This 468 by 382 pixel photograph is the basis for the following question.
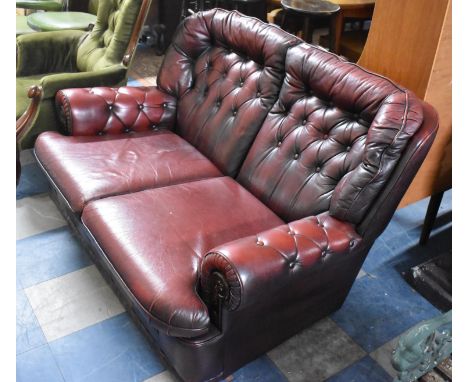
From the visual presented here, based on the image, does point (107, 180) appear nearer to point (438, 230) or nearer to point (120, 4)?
point (120, 4)

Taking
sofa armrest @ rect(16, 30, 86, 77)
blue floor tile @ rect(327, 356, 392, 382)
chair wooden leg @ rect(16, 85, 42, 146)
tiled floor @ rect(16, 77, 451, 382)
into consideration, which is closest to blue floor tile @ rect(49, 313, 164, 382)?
tiled floor @ rect(16, 77, 451, 382)

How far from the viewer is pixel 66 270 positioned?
2.01 meters

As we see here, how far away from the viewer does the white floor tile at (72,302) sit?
70.2 inches

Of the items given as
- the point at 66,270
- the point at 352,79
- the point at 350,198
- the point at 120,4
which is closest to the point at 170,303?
the point at 350,198

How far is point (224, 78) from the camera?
2143mm

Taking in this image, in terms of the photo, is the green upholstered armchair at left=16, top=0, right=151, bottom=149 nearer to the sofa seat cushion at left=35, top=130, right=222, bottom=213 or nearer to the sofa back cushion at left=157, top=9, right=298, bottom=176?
the sofa seat cushion at left=35, top=130, right=222, bottom=213

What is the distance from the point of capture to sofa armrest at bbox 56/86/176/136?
2.13 metres

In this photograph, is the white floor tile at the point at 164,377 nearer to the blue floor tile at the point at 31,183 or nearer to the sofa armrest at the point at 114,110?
the sofa armrest at the point at 114,110

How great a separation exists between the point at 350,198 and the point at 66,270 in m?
1.24

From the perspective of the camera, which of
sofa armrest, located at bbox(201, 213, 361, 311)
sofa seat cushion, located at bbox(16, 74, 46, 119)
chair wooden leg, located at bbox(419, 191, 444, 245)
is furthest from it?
sofa seat cushion, located at bbox(16, 74, 46, 119)

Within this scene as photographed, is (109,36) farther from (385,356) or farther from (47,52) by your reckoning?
(385,356)

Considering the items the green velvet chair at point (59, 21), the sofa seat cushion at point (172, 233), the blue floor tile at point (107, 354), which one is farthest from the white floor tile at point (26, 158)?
the blue floor tile at point (107, 354)

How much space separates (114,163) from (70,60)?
1166 mm

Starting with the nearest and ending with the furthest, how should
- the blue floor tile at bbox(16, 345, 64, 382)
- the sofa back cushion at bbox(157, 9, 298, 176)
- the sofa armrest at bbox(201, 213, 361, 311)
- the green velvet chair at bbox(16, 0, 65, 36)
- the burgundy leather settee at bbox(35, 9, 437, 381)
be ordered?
the sofa armrest at bbox(201, 213, 361, 311), the burgundy leather settee at bbox(35, 9, 437, 381), the blue floor tile at bbox(16, 345, 64, 382), the sofa back cushion at bbox(157, 9, 298, 176), the green velvet chair at bbox(16, 0, 65, 36)
